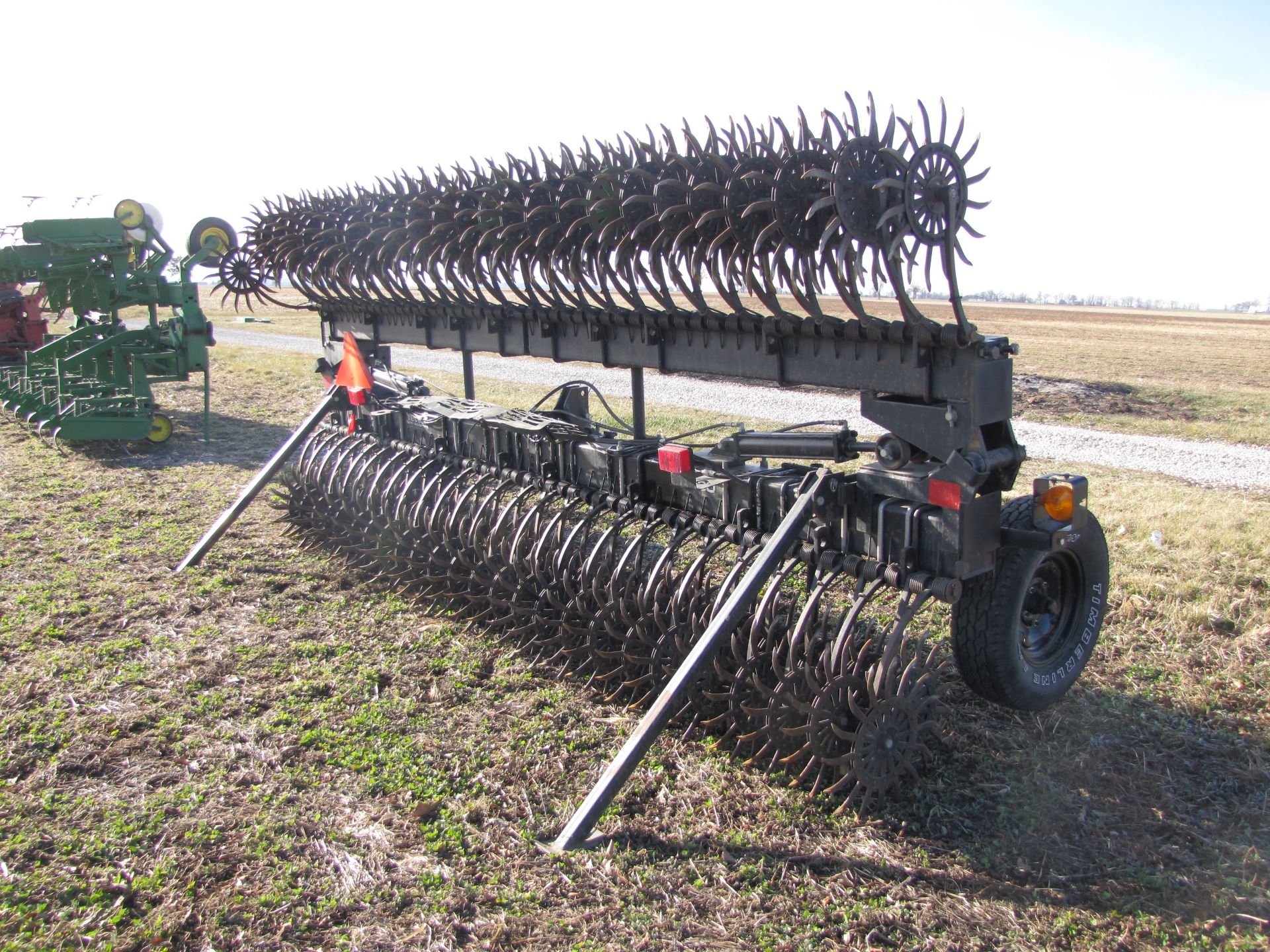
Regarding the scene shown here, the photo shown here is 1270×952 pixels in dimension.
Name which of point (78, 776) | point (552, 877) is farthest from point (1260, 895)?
point (78, 776)

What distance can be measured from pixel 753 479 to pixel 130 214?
10827 mm

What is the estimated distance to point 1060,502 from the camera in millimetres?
3426

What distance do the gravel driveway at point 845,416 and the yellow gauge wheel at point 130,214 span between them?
5307mm

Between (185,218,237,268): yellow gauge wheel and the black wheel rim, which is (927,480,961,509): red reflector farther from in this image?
(185,218,237,268): yellow gauge wheel

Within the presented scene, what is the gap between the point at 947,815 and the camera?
3.28 meters

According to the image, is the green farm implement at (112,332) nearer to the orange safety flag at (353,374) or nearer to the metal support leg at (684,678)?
the orange safety flag at (353,374)

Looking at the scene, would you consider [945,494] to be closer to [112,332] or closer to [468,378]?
[468,378]

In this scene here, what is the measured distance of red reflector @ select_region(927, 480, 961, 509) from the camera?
3258 millimetres

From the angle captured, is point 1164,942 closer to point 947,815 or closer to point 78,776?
point 947,815

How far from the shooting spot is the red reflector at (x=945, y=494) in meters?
3.26

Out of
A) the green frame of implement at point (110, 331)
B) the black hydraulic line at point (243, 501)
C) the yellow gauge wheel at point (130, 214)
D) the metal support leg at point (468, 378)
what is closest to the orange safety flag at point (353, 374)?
the black hydraulic line at point (243, 501)

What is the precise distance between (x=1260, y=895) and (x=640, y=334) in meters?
3.13

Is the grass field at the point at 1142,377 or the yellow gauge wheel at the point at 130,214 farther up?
the yellow gauge wheel at the point at 130,214

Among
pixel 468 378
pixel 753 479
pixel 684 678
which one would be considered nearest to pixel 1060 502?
pixel 753 479
